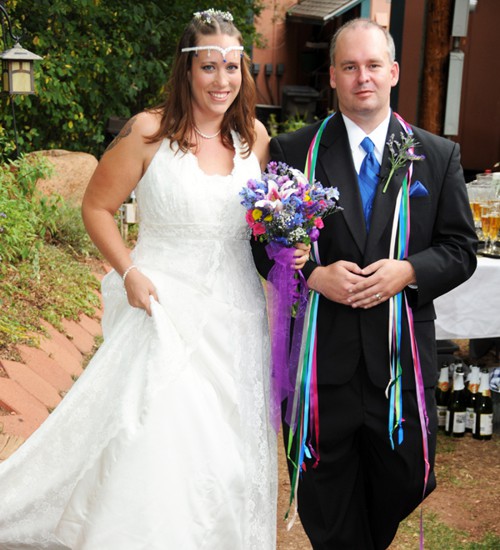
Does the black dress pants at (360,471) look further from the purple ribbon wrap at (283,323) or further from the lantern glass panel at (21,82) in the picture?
the lantern glass panel at (21,82)

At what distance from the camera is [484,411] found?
534 cm

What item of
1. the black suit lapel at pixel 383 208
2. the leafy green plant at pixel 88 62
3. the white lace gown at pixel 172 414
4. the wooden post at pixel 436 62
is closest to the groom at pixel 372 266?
Result: the black suit lapel at pixel 383 208

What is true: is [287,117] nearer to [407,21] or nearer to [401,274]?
[407,21]

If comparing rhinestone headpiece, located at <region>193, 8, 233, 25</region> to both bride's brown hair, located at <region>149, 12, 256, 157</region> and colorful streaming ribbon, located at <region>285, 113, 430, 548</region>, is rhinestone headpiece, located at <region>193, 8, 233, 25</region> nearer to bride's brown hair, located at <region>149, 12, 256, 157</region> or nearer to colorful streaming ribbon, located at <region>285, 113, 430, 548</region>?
bride's brown hair, located at <region>149, 12, 256, 157</region>

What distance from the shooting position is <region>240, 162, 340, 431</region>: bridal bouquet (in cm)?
292

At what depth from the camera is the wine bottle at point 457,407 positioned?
5375mm

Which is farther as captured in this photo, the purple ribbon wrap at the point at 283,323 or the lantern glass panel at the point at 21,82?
the lantern glass panel at the point at 21,82

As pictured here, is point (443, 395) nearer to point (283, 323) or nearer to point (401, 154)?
point (283, 323)

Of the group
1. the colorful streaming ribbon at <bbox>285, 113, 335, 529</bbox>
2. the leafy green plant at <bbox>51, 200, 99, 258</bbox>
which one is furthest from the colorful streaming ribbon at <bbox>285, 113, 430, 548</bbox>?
the leafy green plant at <bbox>51, 200, 99, 258</bbox>

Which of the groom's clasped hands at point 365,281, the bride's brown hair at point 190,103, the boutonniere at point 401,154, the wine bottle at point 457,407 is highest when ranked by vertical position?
the bride's brown hair at point 190,103

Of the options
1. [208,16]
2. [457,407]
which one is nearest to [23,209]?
[457,407]

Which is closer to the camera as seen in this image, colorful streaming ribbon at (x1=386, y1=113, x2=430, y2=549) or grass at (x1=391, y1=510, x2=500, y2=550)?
colorful streaming ribbon at (x1=386, y1=113, x2=430, y2=549)

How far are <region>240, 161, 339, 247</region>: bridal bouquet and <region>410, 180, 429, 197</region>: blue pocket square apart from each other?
28 centimetres

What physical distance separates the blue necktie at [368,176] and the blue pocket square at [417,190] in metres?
0.14
